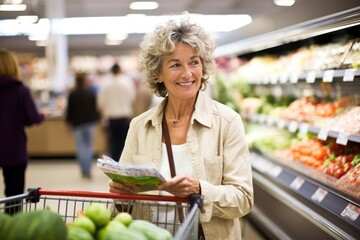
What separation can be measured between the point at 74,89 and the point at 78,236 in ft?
22.9

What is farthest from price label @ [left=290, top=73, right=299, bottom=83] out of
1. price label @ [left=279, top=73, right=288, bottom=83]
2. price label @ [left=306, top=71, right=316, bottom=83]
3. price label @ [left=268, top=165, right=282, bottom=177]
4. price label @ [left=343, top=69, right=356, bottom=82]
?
price label @ [left=343, top=69, right=356, bottom=82]

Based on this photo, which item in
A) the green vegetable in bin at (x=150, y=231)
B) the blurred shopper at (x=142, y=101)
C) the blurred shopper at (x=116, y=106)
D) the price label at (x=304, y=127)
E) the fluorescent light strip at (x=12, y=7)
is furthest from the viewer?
the blurred shopper at (x=142, y=101)

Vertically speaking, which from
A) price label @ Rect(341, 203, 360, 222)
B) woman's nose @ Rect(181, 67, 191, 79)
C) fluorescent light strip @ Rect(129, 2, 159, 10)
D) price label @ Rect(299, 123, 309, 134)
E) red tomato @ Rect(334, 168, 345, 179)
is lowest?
price label @ Rect(341, 203, 360, 222)

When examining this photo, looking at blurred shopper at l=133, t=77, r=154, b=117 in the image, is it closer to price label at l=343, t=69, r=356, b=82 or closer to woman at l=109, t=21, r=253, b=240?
price label at l=343, t=69, r=356, b=82

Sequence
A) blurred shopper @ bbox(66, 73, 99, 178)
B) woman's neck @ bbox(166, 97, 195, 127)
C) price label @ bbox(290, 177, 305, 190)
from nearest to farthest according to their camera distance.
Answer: woman's neck @ bbox(166, 97, 195, 127) < price label @ bbox(290, 177, 305, 190) < blurred shopper @ bbox(66, 73, 99, 178)

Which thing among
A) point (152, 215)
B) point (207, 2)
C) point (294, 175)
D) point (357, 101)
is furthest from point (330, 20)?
point (207, 2)

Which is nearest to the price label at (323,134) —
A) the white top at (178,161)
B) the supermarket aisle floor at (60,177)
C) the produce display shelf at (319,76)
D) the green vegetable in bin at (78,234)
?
the produce display shelf at (319,76)

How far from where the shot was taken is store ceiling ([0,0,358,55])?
3.75 metres

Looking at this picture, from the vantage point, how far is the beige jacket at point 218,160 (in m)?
2.05

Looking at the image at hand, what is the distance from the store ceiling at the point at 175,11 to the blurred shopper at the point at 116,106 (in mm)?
1667

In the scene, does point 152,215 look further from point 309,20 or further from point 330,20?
point 309,20

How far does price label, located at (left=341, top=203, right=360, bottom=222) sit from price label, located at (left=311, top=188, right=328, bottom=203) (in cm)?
35

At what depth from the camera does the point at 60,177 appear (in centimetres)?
841

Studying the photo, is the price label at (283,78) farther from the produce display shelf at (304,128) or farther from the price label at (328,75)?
the price label at (328,75)
